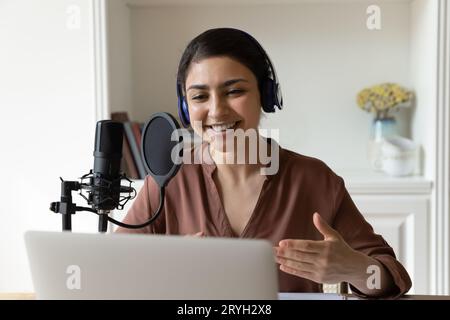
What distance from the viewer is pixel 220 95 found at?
1.25m

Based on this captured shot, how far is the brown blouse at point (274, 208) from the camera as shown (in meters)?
1.30

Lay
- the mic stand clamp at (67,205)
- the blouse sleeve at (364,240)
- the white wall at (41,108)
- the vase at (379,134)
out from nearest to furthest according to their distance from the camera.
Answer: the mic stand clamp at (67,205), the blouse sleeve at (364,240), the white wall at (41,108), the vase at (379,134)

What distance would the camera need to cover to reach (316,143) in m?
2.62

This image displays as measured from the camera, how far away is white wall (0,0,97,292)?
233 cm

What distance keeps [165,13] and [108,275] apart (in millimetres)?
2077

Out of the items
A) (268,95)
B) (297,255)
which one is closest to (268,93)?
(268,95)

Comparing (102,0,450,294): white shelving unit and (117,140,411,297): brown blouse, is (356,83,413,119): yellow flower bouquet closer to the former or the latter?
(102,0,450,294): white shelving unit

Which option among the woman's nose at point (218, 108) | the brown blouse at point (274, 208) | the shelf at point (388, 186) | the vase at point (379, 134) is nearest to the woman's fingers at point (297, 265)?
the brown blouse at point (274, 208)

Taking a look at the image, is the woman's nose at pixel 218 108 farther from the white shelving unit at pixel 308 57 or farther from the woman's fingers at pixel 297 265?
the white shelving unit at pixel 308 57

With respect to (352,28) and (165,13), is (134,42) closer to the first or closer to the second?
(165,13)

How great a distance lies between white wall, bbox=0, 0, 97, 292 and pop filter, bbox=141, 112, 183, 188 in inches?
55.3

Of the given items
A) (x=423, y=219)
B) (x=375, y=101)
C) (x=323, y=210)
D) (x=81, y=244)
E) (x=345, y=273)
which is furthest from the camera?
(x=375, y=101)
